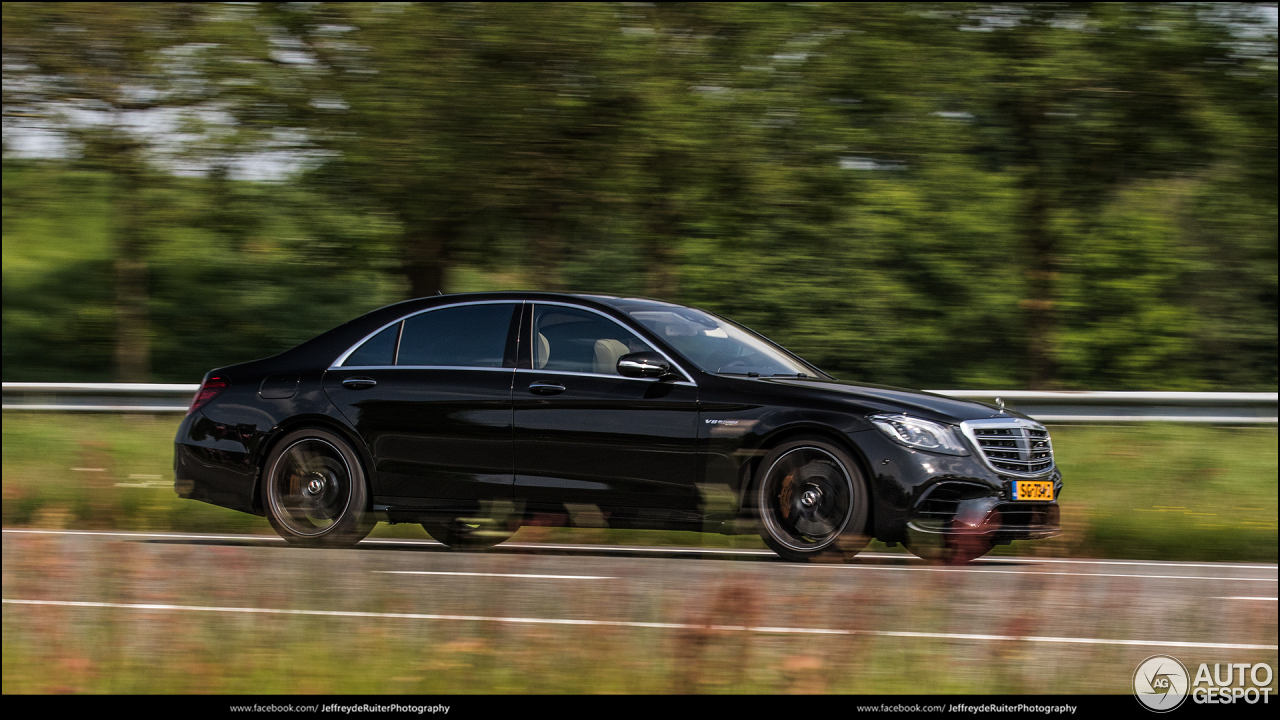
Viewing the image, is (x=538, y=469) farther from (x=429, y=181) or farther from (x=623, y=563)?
(x=429, y=181)

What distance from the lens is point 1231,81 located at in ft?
45.4

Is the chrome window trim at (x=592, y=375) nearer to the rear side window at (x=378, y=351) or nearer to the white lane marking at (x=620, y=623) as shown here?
the rear side window at (x=378, y=351)

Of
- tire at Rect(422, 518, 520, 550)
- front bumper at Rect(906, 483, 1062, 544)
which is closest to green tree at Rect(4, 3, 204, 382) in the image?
tire at Rect(422, 518, 520, 550)

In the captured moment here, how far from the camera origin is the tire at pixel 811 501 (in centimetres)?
776

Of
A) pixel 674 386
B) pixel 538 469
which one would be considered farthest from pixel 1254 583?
pixel 538 469

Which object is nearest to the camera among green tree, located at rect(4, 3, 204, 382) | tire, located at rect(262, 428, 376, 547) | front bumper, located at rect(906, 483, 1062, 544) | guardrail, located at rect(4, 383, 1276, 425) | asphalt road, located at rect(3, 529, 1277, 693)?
asphalt road, located at rect(3, 529, 1277, 693)

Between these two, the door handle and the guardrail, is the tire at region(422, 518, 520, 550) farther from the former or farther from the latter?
the guardrail

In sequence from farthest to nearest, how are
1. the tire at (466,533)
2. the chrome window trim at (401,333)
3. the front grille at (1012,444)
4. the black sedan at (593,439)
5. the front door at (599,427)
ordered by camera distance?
the tire at (466,533) < the chrome window trim at (401,333) < the front door at (599,427) < the front grille at (1012,444) < the black sedan at (593,439)

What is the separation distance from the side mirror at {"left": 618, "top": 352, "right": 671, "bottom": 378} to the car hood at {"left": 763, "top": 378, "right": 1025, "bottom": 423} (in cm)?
61

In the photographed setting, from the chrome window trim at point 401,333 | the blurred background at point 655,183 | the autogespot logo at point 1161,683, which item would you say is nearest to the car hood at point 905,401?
the chrome window trim at point 401,333

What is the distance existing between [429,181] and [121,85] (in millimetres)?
3584

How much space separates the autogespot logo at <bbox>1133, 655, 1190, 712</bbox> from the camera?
15.4 feet

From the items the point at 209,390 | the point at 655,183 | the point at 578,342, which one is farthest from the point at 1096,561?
the point at 655,183

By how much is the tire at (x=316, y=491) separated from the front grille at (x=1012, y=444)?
3685mm
